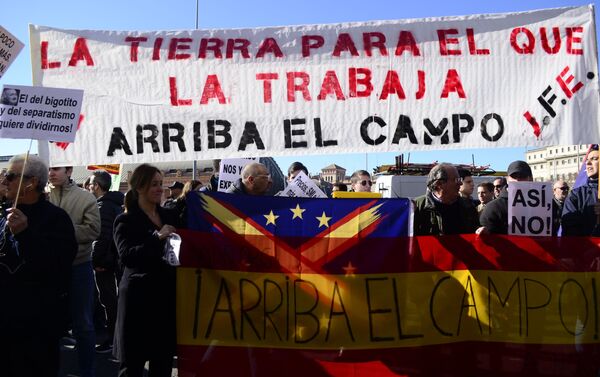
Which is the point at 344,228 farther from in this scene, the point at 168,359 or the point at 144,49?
the point at 144,49

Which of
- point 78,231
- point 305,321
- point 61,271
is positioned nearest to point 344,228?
point 305,321

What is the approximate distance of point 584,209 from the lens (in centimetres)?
427

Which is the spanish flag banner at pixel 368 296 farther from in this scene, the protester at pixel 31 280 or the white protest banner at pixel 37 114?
the white protest banner at pixel 37 114

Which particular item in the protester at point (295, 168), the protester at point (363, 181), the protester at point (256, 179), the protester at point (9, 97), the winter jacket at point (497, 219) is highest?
the protester at point (9, 97)

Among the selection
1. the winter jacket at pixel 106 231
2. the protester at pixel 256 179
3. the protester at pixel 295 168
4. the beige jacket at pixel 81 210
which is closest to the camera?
the protester at pixel 256 179

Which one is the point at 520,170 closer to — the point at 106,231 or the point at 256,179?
the point at 256,179

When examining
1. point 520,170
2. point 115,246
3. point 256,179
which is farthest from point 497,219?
point 115,246

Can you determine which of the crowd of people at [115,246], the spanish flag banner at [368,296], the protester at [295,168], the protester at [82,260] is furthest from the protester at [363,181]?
the protester at [82,260]

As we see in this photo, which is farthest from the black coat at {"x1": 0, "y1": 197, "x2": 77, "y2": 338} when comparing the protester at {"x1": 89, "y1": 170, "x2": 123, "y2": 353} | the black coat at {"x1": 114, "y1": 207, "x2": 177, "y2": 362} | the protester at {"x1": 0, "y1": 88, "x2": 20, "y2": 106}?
the protester at {"x1": 89, "y1": 170, "x2": 123, "y2": 353}

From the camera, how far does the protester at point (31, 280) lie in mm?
3041

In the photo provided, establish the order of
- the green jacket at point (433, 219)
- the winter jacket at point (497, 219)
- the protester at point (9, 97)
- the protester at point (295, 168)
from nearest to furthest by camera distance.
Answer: the protester at point (9, 97) → the green jacket at point (433, 219) → the winter jacket at point (497, 219) → the protester at point (295, 168)

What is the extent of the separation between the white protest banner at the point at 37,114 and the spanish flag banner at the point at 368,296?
3.36 ft

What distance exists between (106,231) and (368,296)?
10.6ft

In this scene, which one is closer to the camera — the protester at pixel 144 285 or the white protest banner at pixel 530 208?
the protester at pixel 144 285
